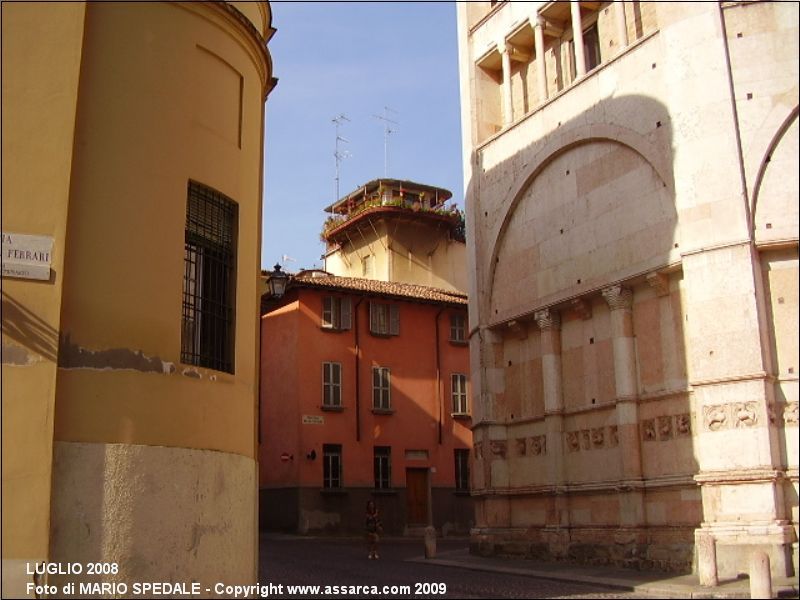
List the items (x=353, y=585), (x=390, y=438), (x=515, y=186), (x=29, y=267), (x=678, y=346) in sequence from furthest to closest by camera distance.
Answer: (x=390, y=438), (x=515, y=186), (x=678, y=346), (x=353, y=585), (x=29, y=267)

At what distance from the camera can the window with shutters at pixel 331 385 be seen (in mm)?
32812

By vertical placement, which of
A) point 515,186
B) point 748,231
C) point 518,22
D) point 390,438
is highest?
point 518,22

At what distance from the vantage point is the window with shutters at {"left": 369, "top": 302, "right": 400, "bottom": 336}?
1359 inches

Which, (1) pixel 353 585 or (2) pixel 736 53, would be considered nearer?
(1) pixel 353 585

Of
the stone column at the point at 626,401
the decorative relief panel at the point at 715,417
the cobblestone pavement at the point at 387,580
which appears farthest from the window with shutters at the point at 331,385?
the decorative relief panel at the point at 715,417

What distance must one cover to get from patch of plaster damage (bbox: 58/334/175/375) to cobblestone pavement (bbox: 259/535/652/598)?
5.39 meters

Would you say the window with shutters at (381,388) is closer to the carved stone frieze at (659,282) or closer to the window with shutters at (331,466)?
the window with shutters at (331,466)

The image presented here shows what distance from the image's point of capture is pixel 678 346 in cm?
1866

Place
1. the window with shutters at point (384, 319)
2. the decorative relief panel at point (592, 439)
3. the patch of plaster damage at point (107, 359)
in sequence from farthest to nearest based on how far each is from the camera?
the window with shutters at point (384, 319) < the decorative relief panel at point (592, 439) < the patch of plaster damage at point (107, 359)

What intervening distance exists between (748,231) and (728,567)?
6.14m

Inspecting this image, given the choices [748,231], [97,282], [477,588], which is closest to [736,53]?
[748,231]

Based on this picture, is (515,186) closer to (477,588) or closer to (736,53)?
(736,53)

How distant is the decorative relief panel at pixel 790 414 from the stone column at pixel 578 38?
9690 mm

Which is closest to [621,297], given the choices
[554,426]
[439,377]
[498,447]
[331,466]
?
[554,426]
